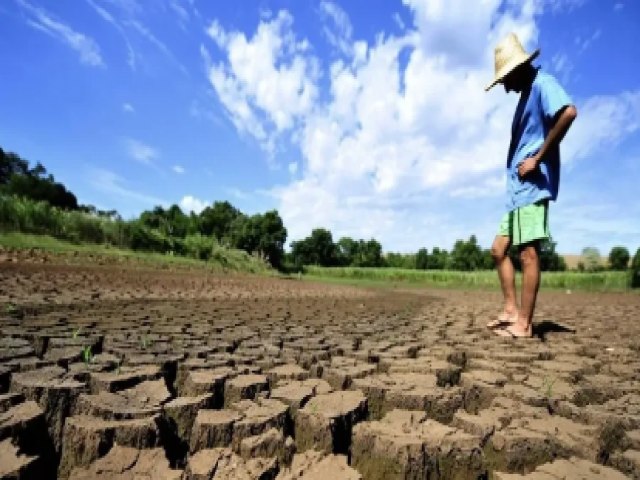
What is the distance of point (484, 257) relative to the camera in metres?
69.1

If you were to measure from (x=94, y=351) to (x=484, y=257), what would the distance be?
7139 cm

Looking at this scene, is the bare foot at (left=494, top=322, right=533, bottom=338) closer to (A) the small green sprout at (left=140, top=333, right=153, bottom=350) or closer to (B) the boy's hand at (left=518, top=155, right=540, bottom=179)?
(B) the boy's hand at (left=518, top=155, right=540, bottom=179)

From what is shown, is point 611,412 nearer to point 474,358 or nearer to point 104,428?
point 474,358

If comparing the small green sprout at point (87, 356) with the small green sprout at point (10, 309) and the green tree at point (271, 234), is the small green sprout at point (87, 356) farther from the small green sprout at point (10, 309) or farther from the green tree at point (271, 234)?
the green tree at point (271, 234)

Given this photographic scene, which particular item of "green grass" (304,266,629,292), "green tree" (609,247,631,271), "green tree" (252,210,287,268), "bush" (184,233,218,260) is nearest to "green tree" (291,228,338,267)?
"green tree" (252,210,287,268)

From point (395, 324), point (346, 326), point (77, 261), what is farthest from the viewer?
point (77, 261)

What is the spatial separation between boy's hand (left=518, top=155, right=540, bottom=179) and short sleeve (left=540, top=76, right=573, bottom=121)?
32 centimetres

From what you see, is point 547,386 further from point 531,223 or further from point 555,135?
point 555,135

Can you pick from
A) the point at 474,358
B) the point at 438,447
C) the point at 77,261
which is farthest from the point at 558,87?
the point at 77,261

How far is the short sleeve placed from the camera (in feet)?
10.6

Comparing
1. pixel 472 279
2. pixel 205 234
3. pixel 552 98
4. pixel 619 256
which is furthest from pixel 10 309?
pixel 619 256

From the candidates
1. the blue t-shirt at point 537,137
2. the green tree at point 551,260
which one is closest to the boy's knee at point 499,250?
the blue t-shirt at point 537,137

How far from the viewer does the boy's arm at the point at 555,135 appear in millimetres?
3182

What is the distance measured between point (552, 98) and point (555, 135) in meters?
0.28
